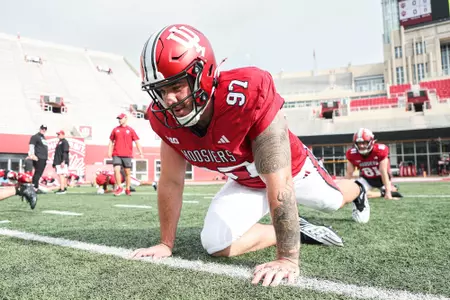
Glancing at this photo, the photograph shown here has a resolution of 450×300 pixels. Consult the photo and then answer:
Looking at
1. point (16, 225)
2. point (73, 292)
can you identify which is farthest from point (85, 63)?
point (73, 292)

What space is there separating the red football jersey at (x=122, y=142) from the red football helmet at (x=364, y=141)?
15.1ft

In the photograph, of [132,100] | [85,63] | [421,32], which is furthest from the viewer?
[421,32]

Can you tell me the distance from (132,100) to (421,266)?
32.7 m

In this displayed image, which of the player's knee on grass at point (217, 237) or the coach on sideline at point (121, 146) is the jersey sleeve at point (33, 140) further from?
the player's knee on grass at point (217, 237)

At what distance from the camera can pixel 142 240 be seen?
2633mm

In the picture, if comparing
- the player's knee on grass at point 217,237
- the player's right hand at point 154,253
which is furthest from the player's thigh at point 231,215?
the player's right hand at point 154,253

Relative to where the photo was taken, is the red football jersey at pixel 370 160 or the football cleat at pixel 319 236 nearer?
the football cleat at pixel 319 236

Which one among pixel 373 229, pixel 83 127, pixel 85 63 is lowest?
pixel 373 229

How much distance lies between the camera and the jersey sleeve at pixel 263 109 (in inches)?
69.5

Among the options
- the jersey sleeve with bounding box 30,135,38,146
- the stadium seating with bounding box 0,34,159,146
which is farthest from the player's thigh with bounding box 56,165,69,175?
the stadium seating with bounding box 0,34,159,146

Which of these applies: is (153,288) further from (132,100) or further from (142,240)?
(132,100)

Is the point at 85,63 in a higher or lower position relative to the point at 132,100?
higher

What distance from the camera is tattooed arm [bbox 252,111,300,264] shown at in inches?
66.9

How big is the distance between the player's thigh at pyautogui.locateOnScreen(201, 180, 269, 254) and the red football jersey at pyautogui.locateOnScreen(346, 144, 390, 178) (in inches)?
191
